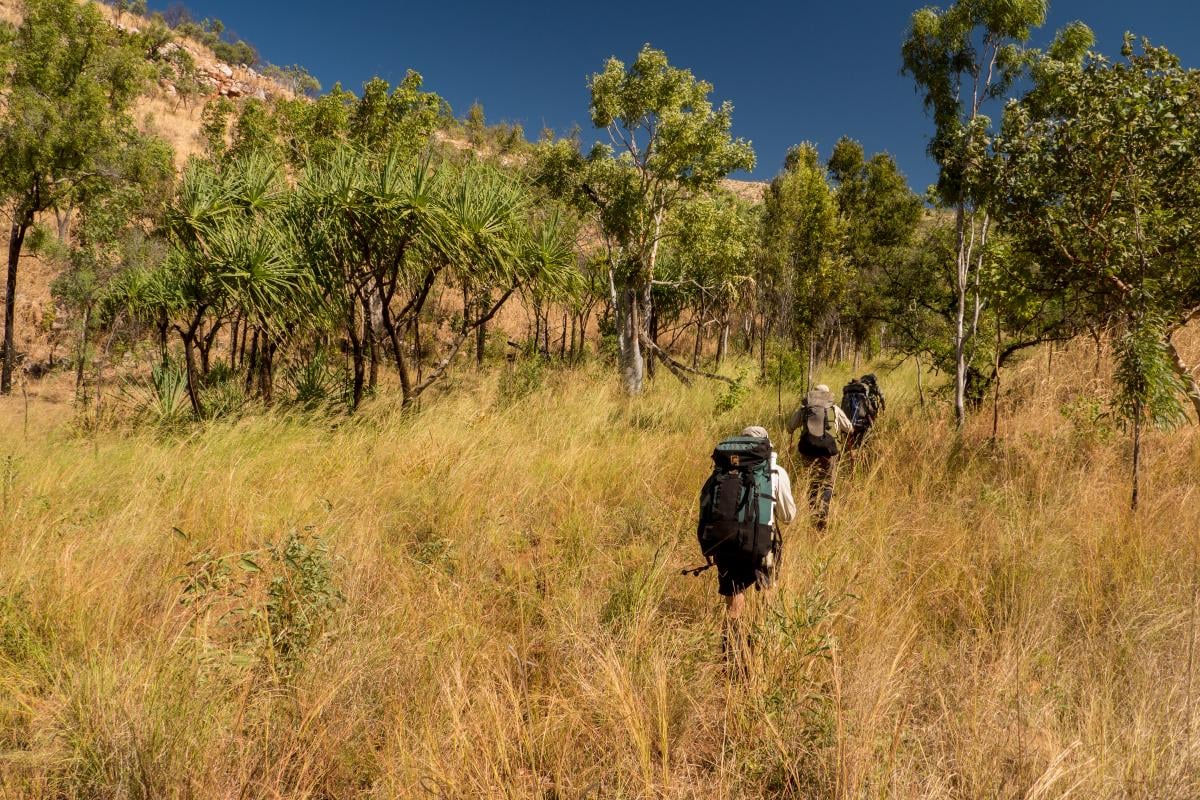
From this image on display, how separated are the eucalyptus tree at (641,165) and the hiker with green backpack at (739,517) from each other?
852 cm

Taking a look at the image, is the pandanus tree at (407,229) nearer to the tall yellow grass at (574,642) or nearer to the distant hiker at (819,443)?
the tall yellow grass at (574,642)

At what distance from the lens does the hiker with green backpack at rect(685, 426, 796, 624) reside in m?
2.85

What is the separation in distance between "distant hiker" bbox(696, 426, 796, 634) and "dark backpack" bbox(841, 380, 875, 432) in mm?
4027

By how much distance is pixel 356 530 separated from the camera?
394 cm

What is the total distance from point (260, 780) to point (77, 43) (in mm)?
18351

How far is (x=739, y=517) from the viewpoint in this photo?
113 inches

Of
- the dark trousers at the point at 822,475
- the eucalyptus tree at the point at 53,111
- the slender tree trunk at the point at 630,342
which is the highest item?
the eucalyptus tree at the point at 53,111

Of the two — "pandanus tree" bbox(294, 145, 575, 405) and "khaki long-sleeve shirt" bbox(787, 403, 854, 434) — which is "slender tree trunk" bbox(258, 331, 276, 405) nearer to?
"pandanus tree" bbox(294, 145, 575, 405)

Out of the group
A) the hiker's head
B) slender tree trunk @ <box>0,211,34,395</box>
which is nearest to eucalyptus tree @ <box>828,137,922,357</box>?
the hiker's head

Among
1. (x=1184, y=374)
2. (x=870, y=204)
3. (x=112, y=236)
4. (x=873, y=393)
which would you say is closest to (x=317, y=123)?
(x=112, y=236)

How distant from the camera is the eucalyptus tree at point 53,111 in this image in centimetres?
1275

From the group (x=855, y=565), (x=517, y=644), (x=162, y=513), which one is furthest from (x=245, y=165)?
(x=855, y=565)

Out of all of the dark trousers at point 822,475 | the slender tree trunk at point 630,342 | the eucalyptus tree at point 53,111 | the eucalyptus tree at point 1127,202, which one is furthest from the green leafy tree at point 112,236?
the eucalyptus tree at point 1127,202

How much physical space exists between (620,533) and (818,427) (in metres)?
1.96
